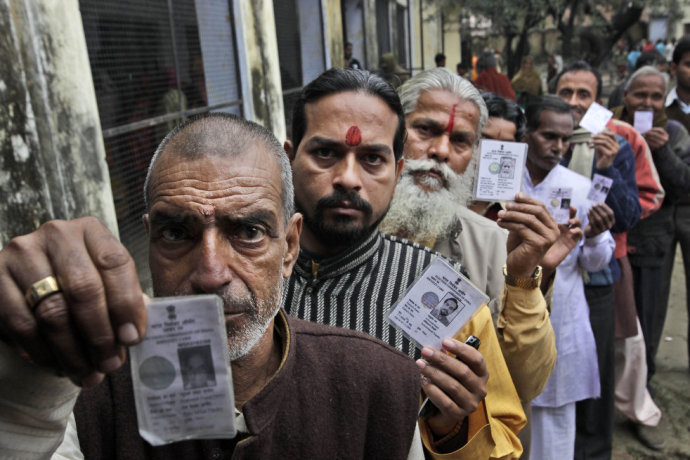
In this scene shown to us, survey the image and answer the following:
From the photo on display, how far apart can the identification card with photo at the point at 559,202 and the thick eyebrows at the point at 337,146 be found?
1003 millimetres

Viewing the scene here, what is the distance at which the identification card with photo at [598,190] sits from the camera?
3.16 meters

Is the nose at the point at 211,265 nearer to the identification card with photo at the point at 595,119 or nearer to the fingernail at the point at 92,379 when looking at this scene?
the fingernail at the point at 92,379

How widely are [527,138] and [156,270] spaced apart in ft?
8.56

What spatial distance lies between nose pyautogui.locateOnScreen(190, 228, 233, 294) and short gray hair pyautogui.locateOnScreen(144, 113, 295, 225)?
0.20 metres

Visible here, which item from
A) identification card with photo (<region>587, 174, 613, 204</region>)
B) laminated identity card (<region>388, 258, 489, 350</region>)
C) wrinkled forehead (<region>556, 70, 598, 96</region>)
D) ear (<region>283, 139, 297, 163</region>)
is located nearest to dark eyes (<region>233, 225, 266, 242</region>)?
laminated identity card (<region>388, 258, 489, 350</region>)

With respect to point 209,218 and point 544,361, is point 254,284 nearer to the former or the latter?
point 209,218

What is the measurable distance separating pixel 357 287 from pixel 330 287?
0.28 feet

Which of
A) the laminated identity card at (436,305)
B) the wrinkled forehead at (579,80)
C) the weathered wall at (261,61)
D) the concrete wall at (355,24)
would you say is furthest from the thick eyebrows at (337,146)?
the concrete wall at (355,24)

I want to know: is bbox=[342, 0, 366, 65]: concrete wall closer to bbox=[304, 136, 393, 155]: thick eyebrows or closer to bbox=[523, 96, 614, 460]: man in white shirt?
bbox=[523, 96, 614, 460]: man in white shirt

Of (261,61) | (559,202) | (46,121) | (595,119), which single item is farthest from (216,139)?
(261,61)

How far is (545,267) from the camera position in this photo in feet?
7.60

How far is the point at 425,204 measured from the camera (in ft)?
8.21

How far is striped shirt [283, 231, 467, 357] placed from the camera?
1.80 metres

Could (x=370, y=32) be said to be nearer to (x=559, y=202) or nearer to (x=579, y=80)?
(x=579, y=80)
